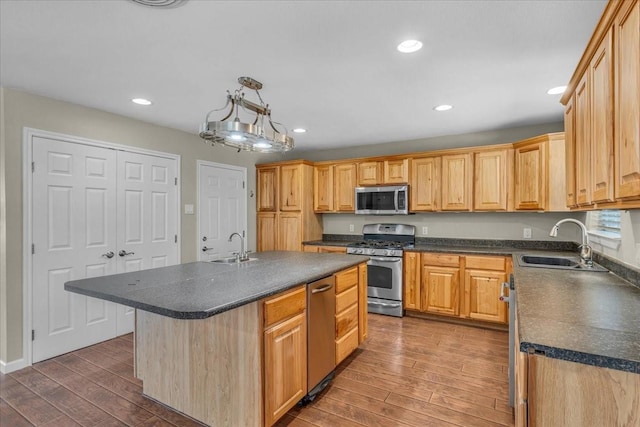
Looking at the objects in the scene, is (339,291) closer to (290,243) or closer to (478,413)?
(478,413)

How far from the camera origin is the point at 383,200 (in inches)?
179

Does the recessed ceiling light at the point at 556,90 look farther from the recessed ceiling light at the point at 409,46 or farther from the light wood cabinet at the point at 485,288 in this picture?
the light wood cabinet at the point at 485,288

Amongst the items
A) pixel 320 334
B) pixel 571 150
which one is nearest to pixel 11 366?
pixel 320 334

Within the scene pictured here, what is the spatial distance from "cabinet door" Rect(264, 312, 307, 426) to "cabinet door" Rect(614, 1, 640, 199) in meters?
1.73

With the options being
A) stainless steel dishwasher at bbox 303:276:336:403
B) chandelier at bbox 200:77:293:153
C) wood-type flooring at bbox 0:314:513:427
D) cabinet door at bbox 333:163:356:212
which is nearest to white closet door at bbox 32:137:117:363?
wood-type flooring at bbox 0:314:513:427

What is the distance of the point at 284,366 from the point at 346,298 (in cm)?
93

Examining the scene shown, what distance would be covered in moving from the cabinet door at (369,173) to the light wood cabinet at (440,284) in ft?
4.17

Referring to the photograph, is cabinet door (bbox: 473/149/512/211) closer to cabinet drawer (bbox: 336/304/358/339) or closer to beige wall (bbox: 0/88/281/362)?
cabinet drawer (bbox: 336/304/358/339)

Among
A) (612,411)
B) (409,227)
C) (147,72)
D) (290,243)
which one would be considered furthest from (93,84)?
(409,227)

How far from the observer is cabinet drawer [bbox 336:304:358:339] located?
262cm

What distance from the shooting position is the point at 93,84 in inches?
106

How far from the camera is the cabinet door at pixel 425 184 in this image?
4.24m

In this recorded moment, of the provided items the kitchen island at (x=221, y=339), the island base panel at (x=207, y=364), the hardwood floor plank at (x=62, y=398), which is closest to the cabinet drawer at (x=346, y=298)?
the kitchen island at (x=221, y=339)

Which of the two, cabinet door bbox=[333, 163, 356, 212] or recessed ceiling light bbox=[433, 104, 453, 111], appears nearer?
recessed ceiling light bbox=[433, 104, 453, 111]
